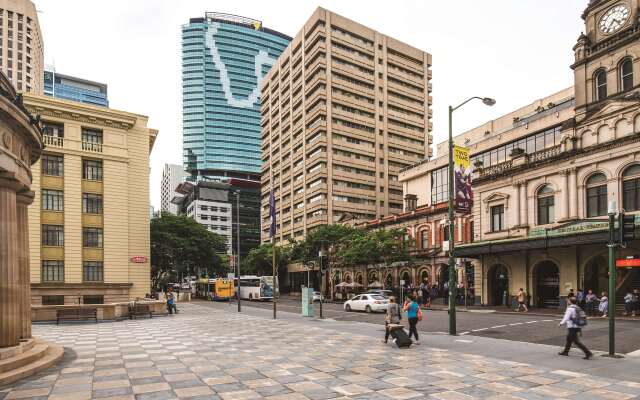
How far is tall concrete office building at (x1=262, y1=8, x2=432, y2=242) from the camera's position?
82812 mm

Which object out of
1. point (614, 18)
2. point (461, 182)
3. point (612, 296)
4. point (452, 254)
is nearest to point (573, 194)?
point (614, 18)

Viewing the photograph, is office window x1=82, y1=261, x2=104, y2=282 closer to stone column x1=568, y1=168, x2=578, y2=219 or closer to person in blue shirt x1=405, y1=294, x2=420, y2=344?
person in blue shirt x1=405, y1=294, x2=420, y2=344

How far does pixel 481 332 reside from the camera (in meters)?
19.6

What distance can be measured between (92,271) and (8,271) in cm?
2686

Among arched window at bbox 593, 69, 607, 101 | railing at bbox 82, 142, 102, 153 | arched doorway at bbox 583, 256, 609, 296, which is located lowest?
arched doorway at bbox 583, 256, 609, 296

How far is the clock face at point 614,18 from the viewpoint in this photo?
108 ft

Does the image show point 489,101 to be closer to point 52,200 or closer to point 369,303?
point 369,303

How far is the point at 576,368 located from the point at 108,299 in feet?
112

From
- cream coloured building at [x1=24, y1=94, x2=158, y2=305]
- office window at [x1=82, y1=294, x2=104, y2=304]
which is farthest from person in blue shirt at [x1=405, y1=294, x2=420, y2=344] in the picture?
office window at [x1=82, y1=294, x2=104, y2=304]

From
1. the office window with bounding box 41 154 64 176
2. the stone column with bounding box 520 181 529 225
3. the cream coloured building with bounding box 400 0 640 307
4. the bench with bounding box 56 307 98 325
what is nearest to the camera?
the bench with bounding box 56 307 98 325

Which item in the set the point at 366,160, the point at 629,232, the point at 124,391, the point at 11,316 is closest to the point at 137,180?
the point at 11,316

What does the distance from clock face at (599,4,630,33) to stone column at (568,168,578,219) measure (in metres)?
10.8

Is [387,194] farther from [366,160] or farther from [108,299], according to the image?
[108,299]

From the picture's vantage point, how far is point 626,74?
3241 cm
